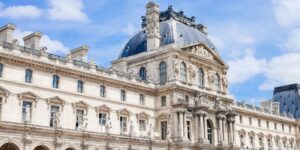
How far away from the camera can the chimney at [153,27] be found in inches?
2549

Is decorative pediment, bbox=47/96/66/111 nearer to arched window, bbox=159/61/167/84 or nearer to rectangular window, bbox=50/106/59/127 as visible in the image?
rectangular window, bbox=50/106/59/127

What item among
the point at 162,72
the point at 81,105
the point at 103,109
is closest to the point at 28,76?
the point at 81,105

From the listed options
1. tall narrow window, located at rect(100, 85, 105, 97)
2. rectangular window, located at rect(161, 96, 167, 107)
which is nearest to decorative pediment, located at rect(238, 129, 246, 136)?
rectangular window, located at rect(161, 96, 167, 107)

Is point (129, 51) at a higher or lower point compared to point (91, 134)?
higher

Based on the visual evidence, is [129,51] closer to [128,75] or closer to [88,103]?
[128,75]

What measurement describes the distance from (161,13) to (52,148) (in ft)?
113

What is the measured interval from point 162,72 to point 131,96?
23.3 feet

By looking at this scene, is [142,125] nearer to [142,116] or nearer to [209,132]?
[142,116]

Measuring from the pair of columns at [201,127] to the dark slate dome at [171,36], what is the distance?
10506 mm

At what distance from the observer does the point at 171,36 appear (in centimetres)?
6506

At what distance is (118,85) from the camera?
5609 cm

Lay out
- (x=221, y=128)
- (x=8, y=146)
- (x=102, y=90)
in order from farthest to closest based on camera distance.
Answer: (x=221, y=128)
(x=102, y=90)
(x=8, y=146)

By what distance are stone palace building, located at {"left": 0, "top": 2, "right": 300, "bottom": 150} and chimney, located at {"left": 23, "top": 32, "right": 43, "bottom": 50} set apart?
0.37 feet

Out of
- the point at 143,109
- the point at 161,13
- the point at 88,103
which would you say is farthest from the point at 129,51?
the point at 88,103
